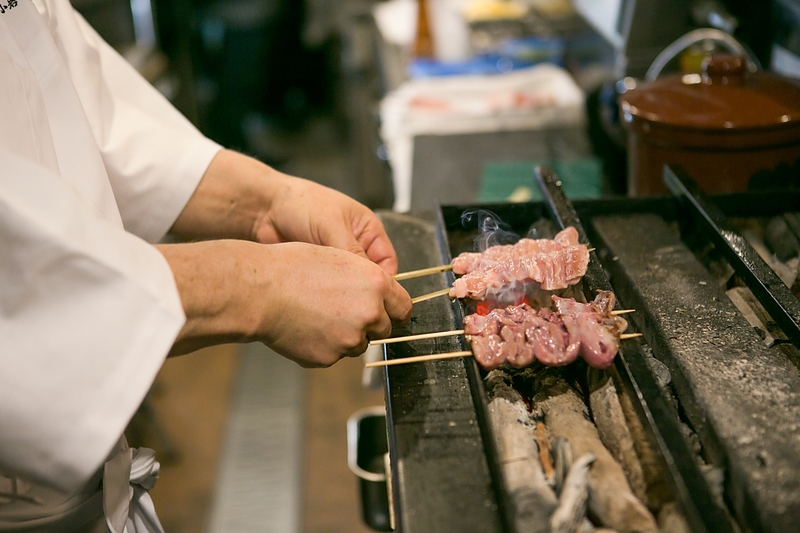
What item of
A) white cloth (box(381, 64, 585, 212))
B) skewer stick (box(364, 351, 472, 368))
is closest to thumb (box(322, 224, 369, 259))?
skewer stick (box(364, 351, 472, 368))

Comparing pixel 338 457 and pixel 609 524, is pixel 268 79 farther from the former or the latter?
pixel 609 524

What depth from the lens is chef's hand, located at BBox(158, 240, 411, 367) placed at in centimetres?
127

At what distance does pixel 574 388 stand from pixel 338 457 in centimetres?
254

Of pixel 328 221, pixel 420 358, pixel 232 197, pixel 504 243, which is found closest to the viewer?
pixel 420 358

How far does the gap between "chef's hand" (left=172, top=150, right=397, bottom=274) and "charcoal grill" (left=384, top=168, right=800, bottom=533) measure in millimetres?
163

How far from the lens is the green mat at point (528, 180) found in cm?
296

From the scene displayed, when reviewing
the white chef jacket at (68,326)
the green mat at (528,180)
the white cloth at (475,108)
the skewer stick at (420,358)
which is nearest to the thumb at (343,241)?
the skewer stick at (420,358)

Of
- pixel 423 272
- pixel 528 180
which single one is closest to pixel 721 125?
pixel 423 272

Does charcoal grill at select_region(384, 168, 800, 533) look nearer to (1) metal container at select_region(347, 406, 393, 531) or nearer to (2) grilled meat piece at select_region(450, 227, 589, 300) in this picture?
(2) grilled meat piece at select_region(450, 227, 589, 300)

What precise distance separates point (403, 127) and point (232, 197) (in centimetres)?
180

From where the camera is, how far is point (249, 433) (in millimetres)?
3895

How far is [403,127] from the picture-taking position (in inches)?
142

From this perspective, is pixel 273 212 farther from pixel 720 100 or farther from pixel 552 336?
pixel 720 100

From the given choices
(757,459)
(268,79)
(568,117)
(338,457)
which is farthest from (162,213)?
(268,79)
